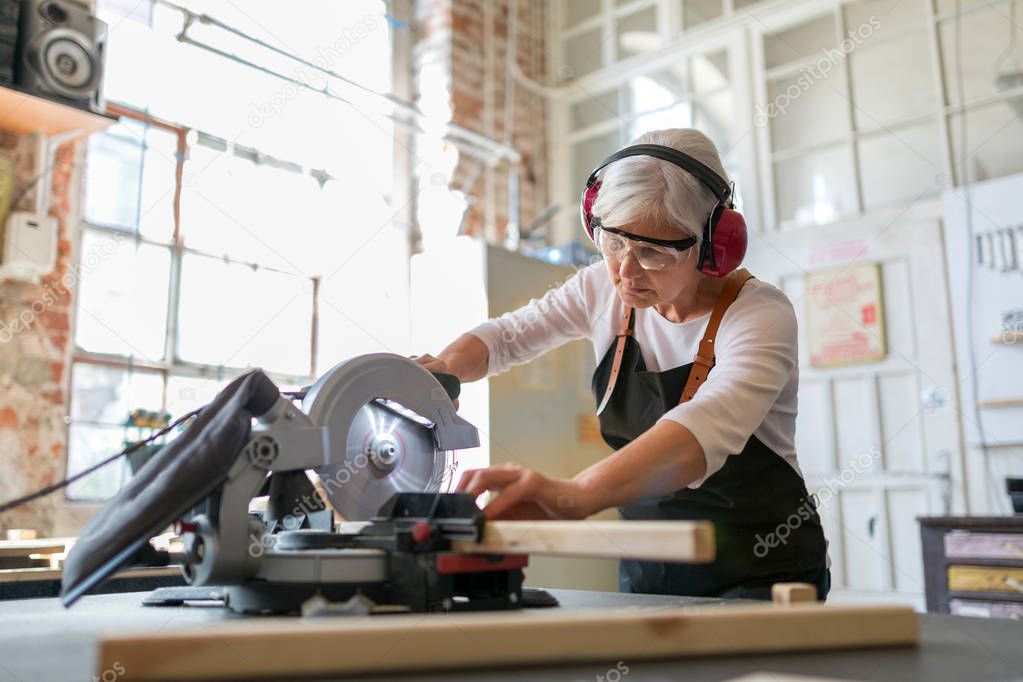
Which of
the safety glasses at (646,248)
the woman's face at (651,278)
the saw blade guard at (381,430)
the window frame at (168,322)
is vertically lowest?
the saw blade guard at (381,430)

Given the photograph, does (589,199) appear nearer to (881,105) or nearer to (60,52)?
(60,52)

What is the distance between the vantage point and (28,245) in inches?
138

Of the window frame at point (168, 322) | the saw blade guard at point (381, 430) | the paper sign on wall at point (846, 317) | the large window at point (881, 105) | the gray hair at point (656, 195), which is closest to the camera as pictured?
the saw blade guard at point (381, 430)

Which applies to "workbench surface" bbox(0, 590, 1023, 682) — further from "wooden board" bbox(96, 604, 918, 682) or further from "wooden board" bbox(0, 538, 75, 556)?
"wooden board" bbox(0, 538, 75, 556)

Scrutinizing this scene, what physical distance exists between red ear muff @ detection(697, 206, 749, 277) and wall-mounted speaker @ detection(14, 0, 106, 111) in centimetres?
281

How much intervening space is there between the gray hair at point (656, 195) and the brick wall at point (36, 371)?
2.96 meters

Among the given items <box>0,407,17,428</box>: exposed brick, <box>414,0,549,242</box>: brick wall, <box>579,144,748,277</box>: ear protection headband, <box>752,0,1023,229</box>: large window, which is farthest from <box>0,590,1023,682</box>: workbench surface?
<box>414,0,549,242</box>: brick wall

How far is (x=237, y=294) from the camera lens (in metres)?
4.37

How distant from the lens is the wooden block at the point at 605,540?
2.68ft

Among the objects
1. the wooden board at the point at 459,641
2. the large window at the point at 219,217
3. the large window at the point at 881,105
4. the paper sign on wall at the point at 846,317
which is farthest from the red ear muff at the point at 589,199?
the large window at the point at 881,105

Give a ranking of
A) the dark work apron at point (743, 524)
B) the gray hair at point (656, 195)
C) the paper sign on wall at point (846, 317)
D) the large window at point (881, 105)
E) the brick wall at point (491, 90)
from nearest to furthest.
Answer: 1. the gray hair at point (656, 195)
2. the dark work apron at point (743, 524)
3. the large window at point (881, 105)
4. the paper sign on wall at point (846, 317)
5. the brick wall at point (491, 90)

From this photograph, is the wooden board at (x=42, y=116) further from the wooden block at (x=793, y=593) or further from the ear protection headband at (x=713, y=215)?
the wooden block at (x=793, y=593)

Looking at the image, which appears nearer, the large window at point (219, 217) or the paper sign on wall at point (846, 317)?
the large window at point (219, 217)

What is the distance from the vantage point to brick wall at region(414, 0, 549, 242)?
18.5 feet
